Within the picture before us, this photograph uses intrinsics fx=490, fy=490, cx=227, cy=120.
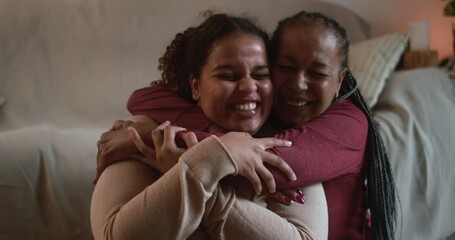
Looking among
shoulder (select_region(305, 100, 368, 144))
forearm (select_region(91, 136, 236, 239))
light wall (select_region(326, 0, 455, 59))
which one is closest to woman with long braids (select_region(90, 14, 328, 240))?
forearm (select_region(91, 136, 236, 239))

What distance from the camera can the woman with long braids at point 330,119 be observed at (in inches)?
40.5

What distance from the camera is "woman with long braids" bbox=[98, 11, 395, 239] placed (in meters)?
1.03

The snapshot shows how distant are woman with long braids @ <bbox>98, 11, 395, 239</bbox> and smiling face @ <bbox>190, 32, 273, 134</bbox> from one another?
0.05 meters

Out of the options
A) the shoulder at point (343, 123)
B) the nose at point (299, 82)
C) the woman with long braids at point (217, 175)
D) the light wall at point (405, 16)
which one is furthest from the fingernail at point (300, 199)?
the light wall at point (405, 16)

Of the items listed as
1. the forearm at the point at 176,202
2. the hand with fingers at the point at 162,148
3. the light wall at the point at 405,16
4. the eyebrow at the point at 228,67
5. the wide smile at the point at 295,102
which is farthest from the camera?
the light wall at the point at 405,16

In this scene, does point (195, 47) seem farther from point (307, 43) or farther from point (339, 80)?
point (339, 80)

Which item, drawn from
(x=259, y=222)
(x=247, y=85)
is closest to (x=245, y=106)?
(x=247, y=85)

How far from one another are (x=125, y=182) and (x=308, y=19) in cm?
54

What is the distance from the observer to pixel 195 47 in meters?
1.08

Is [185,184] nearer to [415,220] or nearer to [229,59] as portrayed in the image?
[229,59]

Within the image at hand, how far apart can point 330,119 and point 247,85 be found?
206mm

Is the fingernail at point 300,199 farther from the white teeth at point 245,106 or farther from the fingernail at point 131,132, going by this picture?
the fingernail at point 131,132

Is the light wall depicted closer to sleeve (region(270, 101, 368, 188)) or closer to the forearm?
sleeve (region(270, 101, 368, 188))

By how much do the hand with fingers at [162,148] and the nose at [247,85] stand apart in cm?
15
